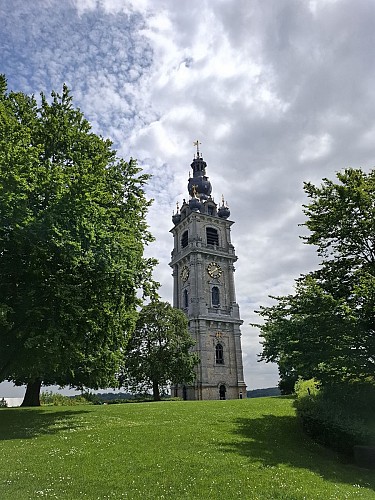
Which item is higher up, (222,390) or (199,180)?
(199,180)

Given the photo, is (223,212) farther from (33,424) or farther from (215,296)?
(33,424)

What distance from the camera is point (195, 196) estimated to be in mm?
74875

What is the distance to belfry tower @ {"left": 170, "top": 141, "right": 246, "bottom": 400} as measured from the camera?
195 ft

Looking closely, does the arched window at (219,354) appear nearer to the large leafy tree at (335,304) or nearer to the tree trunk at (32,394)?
the tree trunk at (32,394)

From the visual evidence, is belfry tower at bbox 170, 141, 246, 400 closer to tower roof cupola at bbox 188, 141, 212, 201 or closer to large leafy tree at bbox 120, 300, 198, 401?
tower roof cupola at bbox 188, 141, 212, 201

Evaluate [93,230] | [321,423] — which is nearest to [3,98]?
[93,230]

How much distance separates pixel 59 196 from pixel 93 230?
76.4 inches

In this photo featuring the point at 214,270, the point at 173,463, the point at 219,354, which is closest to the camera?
the point at 173,463

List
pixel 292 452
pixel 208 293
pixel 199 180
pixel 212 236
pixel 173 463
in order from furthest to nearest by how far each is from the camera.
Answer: pixel 199 180, pixel 212 236, pixel 208 293, pixel 292 452, pixel 173 463

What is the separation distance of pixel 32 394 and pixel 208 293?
37529mm

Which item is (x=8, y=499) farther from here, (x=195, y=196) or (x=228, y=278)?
(x=195, y=196)

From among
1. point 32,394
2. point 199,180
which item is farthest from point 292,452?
point 199,180

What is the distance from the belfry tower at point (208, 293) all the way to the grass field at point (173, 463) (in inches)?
1711

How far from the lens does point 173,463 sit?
35.2ft
